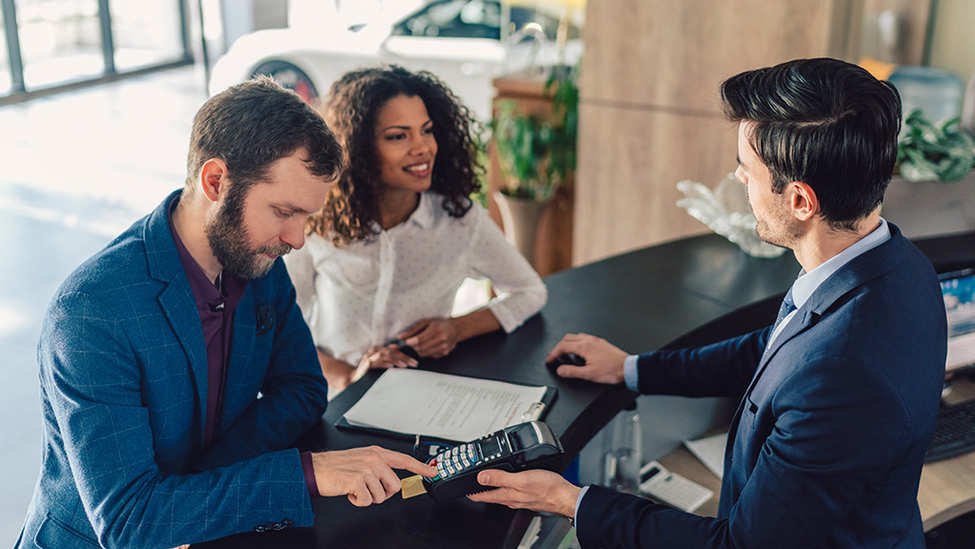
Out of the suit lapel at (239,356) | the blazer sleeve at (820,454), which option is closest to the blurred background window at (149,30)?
the suit lapel at (239,356)

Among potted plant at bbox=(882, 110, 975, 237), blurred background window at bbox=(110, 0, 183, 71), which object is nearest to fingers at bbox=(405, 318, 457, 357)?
potted plant at bbox=(882, 110, 975, 237)

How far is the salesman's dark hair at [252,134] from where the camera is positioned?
1.32 meters

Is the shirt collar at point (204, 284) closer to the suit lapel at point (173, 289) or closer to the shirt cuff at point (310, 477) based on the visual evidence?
the suit lapel at point (173, 289)

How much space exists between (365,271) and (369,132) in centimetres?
36

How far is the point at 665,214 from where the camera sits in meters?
3.94

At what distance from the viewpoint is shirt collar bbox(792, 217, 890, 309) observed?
48.4 inches

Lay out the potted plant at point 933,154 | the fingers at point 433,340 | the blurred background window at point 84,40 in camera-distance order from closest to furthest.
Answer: the fingers at point 433,340
the potted plant at point 933,154
the blurred background window at point 84,40

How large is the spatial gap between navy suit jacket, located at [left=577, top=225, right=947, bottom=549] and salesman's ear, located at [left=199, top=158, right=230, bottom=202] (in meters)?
0.77

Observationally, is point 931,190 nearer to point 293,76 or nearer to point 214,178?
point 214,178

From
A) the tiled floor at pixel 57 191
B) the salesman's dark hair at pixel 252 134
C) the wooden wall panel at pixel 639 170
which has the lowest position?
the tiled floor at pixel 57 191

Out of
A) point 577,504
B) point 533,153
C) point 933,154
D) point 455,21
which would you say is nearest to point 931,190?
point 933,154

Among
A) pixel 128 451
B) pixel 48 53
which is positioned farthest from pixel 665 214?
pixel 48 53

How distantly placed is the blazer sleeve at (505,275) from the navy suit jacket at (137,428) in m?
0.80

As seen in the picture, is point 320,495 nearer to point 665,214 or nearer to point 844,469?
point 844,469
